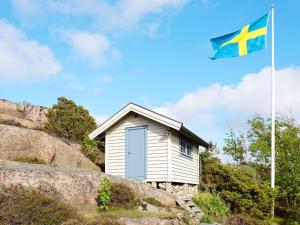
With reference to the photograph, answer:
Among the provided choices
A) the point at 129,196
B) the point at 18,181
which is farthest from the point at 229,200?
the point at 18,181

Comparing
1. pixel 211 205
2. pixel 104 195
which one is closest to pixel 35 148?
pixel 104 195

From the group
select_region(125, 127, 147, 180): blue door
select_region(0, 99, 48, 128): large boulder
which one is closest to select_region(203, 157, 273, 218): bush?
select_region(125, 127, 147, 180): blue door

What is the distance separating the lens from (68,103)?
27.8 meters

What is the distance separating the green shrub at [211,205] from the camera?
17.6 m

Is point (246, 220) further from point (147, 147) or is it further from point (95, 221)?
point (95, 221)

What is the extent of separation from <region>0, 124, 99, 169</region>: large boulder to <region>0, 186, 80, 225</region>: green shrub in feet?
27.6

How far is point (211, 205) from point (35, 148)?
9.24 metres

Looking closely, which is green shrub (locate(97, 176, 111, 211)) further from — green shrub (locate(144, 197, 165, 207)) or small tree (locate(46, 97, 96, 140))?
small tree (locate(46, 97, 96, 140))

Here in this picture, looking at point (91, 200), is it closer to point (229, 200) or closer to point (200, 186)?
point (229, 200)

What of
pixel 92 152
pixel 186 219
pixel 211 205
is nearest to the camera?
pixel 186 219

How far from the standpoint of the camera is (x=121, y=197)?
1291 centimetres

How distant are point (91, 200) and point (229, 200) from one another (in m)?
9.34

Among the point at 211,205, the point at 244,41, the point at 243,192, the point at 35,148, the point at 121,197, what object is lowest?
the point at 211,205

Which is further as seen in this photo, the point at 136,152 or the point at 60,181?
the point at 136,152
